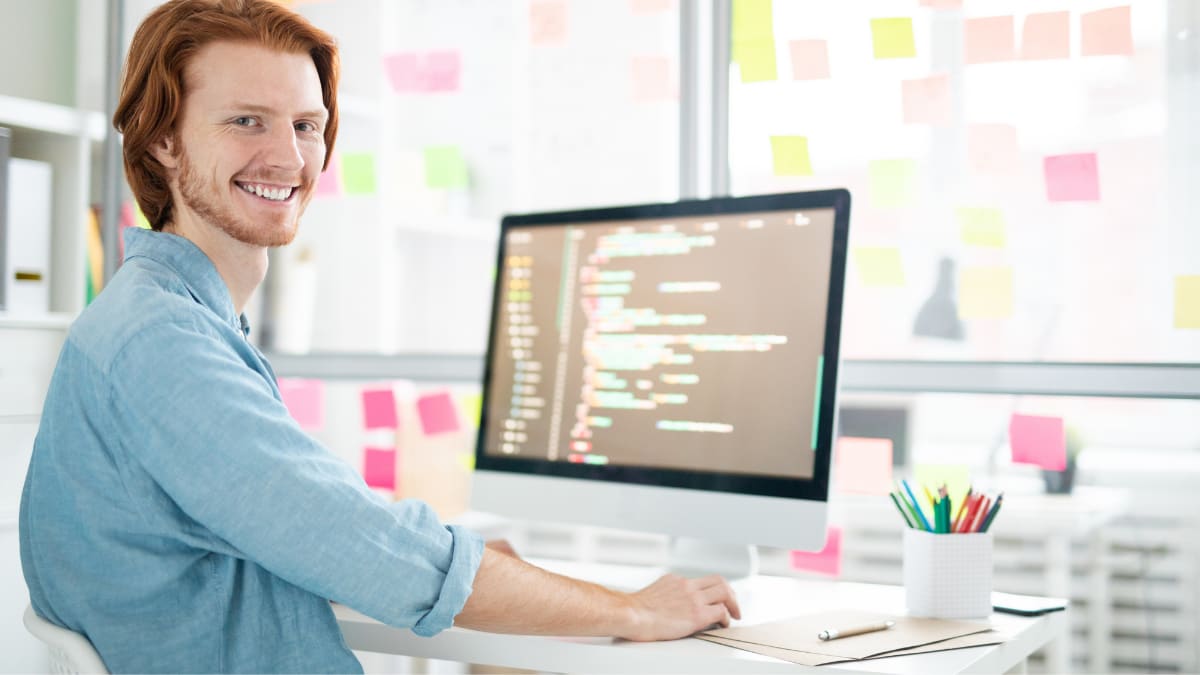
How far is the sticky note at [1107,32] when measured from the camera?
5.62ft

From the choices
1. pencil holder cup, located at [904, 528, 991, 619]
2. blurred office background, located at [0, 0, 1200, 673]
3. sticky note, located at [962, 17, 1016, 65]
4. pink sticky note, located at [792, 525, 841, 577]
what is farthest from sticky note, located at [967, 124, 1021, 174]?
pencil holder cup, located at [904, 528, 991, 619]

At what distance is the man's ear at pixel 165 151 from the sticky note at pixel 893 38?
1.13 metres

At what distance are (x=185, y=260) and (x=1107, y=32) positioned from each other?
1394mm

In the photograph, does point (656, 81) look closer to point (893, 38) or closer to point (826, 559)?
point (893, 38)

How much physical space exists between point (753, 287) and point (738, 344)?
0.07 m

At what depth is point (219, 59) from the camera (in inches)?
49.3

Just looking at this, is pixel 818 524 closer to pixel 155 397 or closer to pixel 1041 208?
pixel 155 397

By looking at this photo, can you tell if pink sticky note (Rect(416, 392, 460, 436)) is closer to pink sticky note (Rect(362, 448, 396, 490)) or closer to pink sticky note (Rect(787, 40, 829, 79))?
pink sticky note (Rect(362, 448, 396, 490))

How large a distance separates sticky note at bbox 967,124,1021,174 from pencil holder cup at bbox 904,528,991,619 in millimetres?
790

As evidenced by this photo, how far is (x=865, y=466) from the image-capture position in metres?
1.88

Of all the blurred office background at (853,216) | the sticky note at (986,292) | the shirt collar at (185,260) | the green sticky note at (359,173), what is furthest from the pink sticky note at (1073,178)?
the green sticky note at (359,173)

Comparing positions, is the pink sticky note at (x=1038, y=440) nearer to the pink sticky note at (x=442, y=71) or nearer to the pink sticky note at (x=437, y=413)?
the pink sticky note at (x=437, y=413)

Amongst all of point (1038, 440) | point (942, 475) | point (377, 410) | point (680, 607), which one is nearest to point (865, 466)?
point (942, 475)

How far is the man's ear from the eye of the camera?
1264mm
